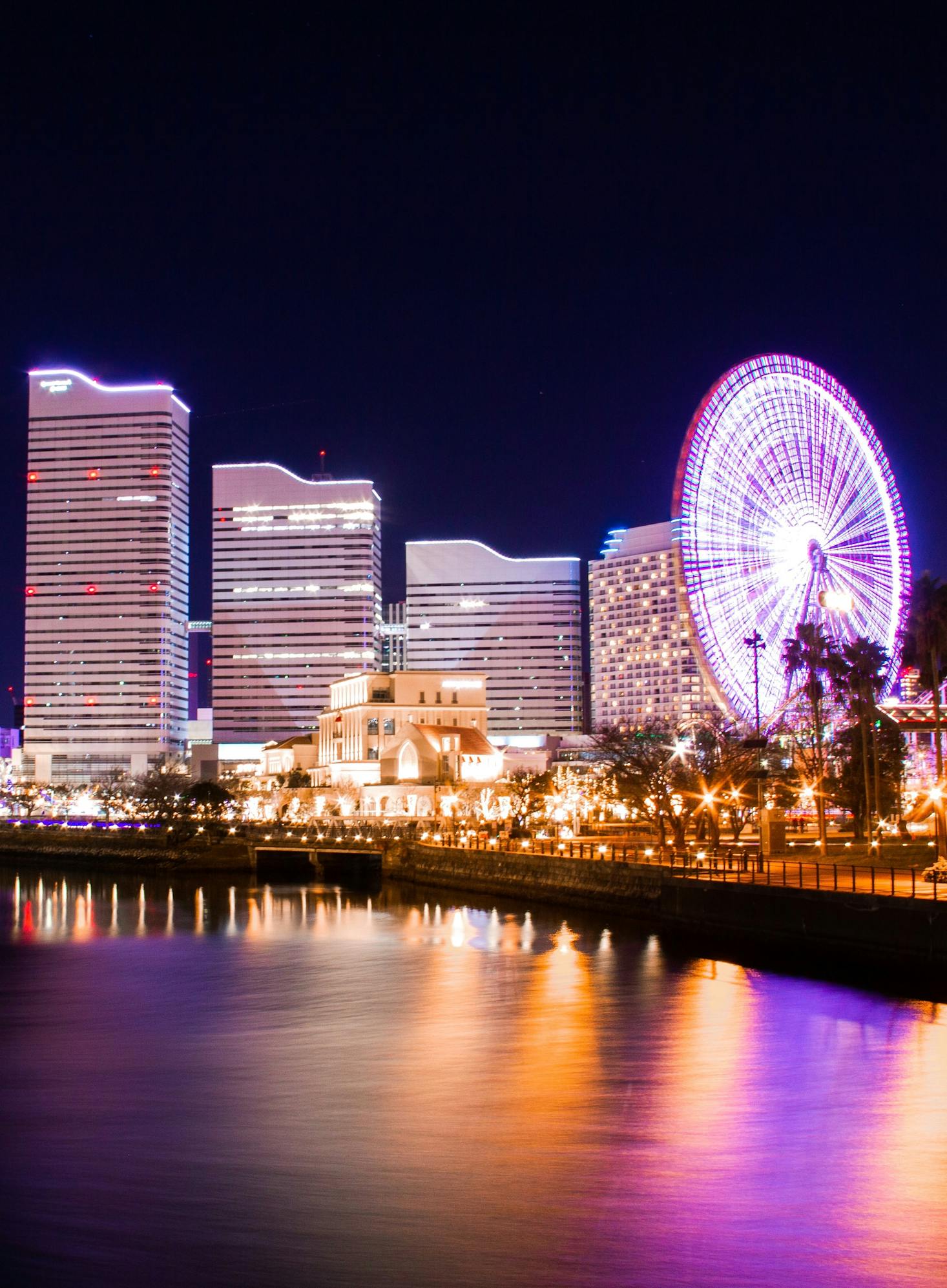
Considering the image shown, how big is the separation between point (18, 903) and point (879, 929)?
2092 inches

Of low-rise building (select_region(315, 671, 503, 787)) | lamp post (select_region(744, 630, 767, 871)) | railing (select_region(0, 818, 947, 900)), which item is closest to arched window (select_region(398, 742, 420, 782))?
low-rise building (select_region(315, 671, 503, 787))

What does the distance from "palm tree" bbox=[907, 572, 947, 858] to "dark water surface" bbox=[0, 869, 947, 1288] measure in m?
23.9

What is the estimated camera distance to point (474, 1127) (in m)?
24.7

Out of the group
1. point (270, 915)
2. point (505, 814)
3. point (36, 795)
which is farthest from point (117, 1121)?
point (36, 795)

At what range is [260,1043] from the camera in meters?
33.3

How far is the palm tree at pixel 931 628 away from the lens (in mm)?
61281

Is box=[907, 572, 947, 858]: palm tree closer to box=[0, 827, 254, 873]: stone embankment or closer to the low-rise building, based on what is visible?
box=[0, 827, 254, 873]: stone embankment

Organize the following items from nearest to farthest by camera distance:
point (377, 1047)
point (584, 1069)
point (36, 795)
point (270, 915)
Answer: point (584, 1069)
point (377, 1047)
point (270, 915)
point (36, 795)

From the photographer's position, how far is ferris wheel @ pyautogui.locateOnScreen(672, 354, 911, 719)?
6819 centimetres

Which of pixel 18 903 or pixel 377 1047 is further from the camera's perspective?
pixel 18 903

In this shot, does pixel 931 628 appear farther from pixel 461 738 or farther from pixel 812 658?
pixel 461 738

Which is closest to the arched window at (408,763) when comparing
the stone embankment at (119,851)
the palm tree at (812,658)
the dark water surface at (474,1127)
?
the stone embankment at (119,851)

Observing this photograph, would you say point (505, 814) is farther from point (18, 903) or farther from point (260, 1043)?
point (260, 1043)

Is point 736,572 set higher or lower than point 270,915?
higher
